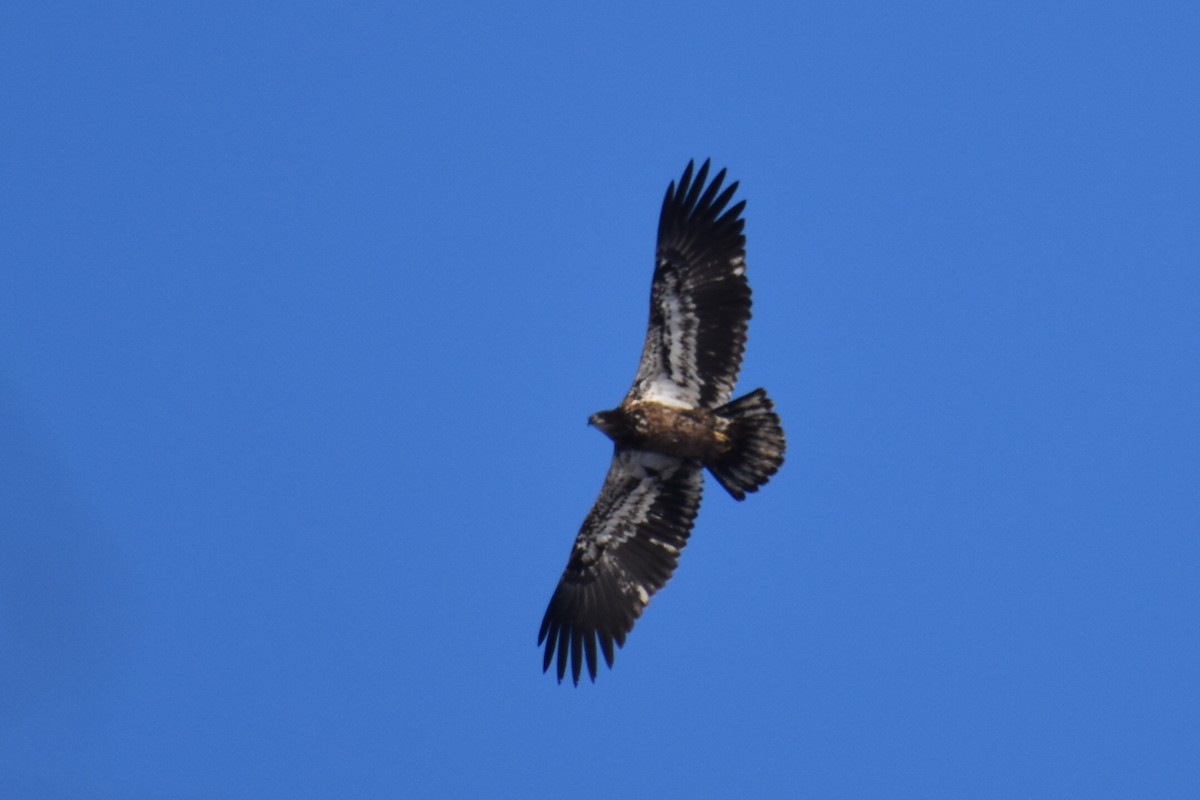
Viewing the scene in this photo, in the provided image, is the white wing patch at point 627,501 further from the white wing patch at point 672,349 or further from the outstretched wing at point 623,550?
the white wing patch at point 672,349

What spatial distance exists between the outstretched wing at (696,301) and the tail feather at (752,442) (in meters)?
0.29

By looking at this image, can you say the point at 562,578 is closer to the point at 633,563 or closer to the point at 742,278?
the point at 633,563

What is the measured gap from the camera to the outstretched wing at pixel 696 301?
14.7m

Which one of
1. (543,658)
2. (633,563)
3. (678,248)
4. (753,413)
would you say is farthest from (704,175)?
(543,658)

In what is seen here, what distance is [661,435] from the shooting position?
1484 centimetres

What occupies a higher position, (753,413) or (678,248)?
(678,248)

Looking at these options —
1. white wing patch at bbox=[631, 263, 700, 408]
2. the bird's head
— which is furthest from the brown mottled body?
white wing patch at bbox=[631, 263, 700, 408]

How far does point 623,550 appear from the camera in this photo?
1552 cm

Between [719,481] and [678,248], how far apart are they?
2.23 m

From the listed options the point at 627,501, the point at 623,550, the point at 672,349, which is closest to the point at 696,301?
the point at 672,349

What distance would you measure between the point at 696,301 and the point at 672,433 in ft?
4.10

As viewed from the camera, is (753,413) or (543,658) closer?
(753,413)

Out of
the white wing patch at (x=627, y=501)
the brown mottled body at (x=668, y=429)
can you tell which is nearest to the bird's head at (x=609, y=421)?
the brown mottled body at (x=668, y=429)

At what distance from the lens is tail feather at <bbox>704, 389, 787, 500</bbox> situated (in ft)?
47.9
